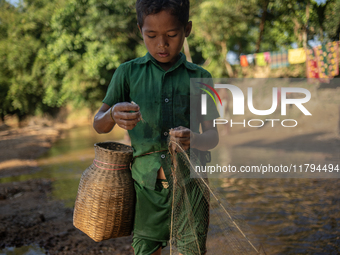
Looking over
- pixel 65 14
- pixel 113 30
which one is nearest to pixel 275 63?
pixel 113 30

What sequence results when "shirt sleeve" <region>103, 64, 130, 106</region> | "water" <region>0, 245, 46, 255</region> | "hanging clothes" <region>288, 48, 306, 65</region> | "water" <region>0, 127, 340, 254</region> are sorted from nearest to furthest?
"shirt sleeve" <region>103, 64, 130, 106</region>, "water" <region>0, 245, 46, 255</region>, "water" <region>0, 127, 340, 254</region>, "hanging clothes" <region>288, 48, 306, 65</region>

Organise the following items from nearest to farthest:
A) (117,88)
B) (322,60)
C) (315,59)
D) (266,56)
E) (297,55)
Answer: (117,88)
(322,60)
(315,59)
(297,55)
(266,56)

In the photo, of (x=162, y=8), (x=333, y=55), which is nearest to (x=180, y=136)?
(x=162, y=8)

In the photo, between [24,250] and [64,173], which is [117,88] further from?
[64,173]

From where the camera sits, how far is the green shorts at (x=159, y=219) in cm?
167

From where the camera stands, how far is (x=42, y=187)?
249 inches

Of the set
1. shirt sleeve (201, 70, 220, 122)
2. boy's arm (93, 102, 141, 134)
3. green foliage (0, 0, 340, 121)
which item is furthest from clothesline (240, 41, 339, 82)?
boy's arm (93, 102, 141, 134)

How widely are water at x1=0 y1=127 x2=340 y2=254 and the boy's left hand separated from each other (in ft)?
5.08

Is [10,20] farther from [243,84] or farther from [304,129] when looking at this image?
[304,129]

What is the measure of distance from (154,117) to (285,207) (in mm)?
3775

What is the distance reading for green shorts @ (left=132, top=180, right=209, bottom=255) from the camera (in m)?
1.67

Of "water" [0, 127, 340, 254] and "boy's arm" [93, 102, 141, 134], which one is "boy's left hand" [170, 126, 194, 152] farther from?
"water" [0, 127, 340, 254]

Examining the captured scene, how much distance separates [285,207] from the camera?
4.76 m

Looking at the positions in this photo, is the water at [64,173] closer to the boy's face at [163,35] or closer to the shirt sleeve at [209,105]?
the shirt sleeve at [209,105]
